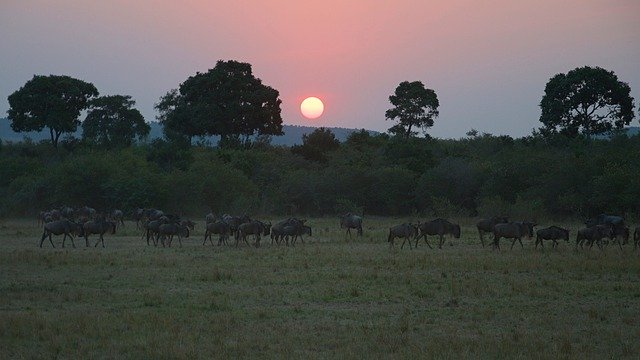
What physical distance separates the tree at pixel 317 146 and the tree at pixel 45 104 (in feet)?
66.7

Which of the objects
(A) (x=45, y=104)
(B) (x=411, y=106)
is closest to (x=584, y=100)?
(B) (x=411, y=106)

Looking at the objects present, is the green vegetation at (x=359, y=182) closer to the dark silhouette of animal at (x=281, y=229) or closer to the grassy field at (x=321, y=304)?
the dark silhouette of animal at (x=281, y=229)

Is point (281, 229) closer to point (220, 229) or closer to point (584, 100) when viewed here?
point (220, 229)

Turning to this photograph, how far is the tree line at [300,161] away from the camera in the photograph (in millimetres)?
53125

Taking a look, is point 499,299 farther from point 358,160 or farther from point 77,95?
point 77,95

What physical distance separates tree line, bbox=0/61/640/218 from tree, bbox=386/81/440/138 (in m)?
0.14

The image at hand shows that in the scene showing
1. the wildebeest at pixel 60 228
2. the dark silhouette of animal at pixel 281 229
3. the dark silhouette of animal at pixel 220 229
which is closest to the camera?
the wildebeest at pixel 60 228

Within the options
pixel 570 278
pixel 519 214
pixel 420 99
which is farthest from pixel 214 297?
pixel 420 99

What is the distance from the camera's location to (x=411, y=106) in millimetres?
83125

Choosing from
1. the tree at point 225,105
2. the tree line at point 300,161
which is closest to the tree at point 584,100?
the tree line at point 300,161

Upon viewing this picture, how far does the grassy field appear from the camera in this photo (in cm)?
1328


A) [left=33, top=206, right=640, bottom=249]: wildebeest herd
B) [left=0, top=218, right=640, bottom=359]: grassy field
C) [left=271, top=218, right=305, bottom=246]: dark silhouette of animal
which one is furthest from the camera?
[left=271, top=218, right=305, bottom=246]: dark silhouette of animal

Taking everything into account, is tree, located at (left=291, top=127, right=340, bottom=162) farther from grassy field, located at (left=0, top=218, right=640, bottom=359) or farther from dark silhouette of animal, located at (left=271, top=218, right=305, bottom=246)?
grassy field, located at (left=0, top=218, right=640, bottom=359)

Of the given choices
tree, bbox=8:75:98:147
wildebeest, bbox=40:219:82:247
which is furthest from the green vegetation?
wildebeest, bbox=40:219:82:247
